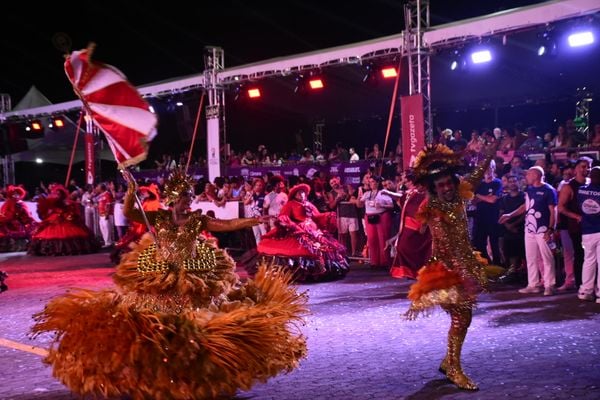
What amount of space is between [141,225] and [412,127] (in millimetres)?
5972

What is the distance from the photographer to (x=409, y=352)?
650 centimetres

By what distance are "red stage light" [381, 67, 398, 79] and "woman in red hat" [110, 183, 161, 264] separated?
18.5 ft

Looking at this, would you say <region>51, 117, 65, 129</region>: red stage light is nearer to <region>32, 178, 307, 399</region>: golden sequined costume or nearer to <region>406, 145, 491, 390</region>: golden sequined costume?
<region>32, 178, 307, 399</region>: golden sequined costume

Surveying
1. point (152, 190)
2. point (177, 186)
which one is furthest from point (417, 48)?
point (177, 186)

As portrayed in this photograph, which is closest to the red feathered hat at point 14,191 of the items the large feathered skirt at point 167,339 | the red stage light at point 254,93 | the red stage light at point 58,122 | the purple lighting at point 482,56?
the red stage light at point 254,93

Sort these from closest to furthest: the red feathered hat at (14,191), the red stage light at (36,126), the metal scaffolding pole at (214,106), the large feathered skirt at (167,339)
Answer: the large feathered skirt at (167,339) < the metal scaffolding pole at (214,106) < the red feathered hat at (14,191) < the red stage light at (36,126)

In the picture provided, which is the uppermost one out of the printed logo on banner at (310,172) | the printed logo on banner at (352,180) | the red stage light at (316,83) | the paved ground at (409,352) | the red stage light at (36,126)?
the red stage light at (36,126)

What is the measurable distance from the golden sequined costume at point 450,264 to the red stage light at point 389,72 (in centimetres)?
851

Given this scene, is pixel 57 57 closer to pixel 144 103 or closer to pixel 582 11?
pixel 582 11

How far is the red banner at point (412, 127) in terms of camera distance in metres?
12.5

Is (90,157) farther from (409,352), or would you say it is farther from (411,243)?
(409,352)

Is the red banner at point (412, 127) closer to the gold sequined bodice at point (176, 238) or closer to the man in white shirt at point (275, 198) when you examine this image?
the man in white shirt at point (275, 198)

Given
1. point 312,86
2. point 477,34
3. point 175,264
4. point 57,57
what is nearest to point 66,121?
point 57,57

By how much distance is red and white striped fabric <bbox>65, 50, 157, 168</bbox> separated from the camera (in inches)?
176
